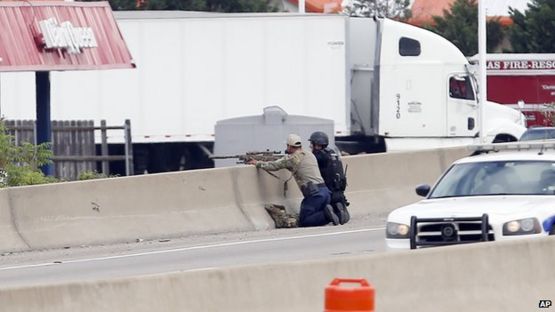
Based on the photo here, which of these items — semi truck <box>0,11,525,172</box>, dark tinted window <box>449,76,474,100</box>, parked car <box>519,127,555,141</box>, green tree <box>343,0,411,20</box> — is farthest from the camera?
green tree <box>343,0,411,20</box>

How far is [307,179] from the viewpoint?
20.3 meters

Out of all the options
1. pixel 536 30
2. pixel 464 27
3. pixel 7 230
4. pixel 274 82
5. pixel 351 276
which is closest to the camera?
pixel 351 276

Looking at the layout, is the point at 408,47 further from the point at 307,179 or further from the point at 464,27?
the point at 464,27

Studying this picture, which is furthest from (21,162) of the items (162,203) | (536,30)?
(536,30)

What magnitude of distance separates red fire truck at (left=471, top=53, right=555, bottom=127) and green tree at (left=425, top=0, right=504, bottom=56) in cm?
1368

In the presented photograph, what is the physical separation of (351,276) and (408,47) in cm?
2428

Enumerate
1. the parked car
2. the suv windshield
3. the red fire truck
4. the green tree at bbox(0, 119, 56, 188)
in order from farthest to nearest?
the red fire truck < the parked car < the green tree at bbox(0, 119, 56, 188) < the suv windshield

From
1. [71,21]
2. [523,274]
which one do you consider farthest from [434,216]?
[71,21]

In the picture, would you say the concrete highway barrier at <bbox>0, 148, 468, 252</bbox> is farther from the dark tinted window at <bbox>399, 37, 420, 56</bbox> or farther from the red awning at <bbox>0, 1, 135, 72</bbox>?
the dark tinted window at <bbox>399, 37, 420, 56</bbox>

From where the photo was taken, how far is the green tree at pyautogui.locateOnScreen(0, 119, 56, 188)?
21422 mm

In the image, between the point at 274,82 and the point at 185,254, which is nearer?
the point at 185,254

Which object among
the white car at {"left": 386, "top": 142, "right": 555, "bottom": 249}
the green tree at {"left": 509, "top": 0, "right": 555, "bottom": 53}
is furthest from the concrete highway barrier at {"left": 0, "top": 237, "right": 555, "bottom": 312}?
the green tree at {"left": 509, "top": 0, "right": 555, "bottom": 53}

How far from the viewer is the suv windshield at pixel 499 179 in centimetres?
1373

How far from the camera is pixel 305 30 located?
111ft
